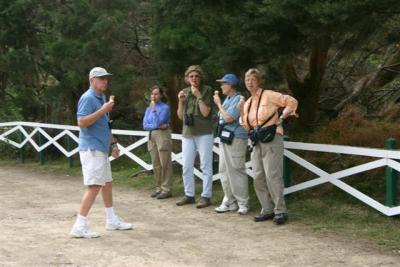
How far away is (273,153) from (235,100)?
1.08 m

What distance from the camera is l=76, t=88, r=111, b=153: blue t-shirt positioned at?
6.80 metres

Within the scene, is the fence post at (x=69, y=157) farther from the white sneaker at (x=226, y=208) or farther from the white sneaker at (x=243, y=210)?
the white sneaker at (x=243, y=210)

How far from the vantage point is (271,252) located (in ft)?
20.2

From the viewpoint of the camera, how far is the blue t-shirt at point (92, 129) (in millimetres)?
6797

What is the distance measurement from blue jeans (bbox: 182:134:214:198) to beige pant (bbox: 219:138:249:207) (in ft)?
1.23

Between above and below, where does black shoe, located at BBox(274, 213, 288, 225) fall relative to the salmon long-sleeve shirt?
below

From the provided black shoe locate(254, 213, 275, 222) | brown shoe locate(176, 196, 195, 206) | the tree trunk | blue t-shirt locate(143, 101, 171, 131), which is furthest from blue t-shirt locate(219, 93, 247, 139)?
the tree trunk

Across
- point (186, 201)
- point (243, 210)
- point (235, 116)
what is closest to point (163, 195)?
point (186, 201)

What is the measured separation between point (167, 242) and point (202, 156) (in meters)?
2.18

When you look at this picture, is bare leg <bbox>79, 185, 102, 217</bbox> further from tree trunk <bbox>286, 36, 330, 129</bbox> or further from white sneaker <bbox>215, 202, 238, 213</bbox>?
tree trunk <bbox>286, 36, 330, 129</bbox>

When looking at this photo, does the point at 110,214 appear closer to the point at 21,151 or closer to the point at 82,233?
the point at 82,233

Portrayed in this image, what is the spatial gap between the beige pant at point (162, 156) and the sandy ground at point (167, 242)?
57 cm

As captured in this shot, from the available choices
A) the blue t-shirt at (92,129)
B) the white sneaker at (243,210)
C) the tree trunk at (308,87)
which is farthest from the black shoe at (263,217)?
the tree trunk at (308,87)

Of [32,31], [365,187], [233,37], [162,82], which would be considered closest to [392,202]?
[365,187]
